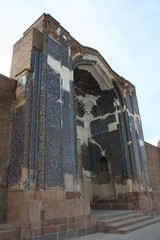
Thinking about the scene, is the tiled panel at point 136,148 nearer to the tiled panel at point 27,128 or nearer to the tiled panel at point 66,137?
the tiled panel at point 66,137

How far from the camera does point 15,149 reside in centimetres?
481

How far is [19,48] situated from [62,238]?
5470 mm

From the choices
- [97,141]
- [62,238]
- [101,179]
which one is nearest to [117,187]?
[101,179]

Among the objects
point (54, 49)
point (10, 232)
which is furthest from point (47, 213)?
point (54, 49)

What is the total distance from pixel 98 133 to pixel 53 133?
15.9 ft

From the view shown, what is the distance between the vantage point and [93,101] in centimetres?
1008

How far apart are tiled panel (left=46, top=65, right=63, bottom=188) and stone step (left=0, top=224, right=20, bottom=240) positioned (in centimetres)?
105

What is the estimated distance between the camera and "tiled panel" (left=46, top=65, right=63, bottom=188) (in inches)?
187

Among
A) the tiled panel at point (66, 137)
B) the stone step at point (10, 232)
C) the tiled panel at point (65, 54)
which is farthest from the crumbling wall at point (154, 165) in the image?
the stone step at point (10, 232)

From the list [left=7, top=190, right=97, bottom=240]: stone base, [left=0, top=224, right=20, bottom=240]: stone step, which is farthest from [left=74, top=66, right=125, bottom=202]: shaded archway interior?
[left=0, top=224, right=20, bottom=240]: stone step

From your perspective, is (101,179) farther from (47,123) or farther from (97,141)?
(47,123)

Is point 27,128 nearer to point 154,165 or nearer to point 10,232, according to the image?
point 10,232

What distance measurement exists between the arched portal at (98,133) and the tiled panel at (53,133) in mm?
2547

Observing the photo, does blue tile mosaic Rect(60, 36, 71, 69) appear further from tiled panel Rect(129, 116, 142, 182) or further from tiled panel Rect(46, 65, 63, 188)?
tiled panel Rect(129, 116, 142, 182)
